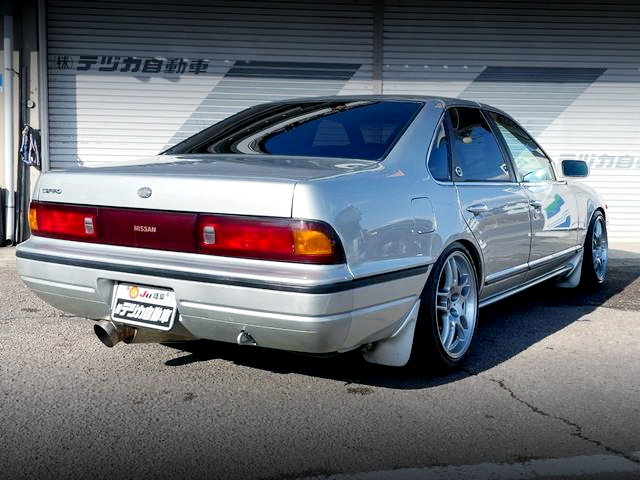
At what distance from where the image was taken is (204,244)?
135 inches

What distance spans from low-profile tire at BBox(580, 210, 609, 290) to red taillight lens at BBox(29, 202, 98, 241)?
14.3ft

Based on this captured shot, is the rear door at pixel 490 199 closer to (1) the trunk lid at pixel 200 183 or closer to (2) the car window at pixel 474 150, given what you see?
(2) the car window at pixel 474 150

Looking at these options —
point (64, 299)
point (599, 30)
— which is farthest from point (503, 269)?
point (599, 30)

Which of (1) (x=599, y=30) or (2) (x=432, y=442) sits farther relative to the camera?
(1) (x=599, y=30)

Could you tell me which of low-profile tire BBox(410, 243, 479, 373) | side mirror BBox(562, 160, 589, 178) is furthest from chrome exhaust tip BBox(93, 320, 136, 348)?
side mirror BBox(562, 160, 589, 178)

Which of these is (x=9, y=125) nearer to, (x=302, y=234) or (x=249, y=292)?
(x=249, y=292)

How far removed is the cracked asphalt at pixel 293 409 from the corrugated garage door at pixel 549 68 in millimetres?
6130

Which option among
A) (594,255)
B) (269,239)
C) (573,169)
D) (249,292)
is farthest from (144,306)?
(594,255)

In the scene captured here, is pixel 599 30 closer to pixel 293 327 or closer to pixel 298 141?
pixel 298 141

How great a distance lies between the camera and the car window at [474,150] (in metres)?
4.48

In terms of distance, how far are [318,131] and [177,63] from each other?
6419mm

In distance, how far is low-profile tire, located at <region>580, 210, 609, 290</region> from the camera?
6.53 m

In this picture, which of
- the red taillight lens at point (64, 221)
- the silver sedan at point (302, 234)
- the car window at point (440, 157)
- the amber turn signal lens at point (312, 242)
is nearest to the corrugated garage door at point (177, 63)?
the silver sedan at point (302, 234)

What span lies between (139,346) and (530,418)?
239cm
